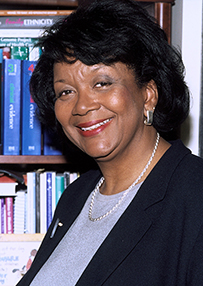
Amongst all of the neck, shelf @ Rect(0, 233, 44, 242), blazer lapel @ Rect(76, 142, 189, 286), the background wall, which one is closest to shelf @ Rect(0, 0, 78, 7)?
the background wall

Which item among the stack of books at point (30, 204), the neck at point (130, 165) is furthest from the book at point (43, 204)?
the neck at point (130, 165)

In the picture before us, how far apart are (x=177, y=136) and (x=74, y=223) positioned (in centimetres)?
55

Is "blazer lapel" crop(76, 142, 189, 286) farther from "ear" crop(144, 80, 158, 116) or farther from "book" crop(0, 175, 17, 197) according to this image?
"book" crop(0, 175, 17, 197)


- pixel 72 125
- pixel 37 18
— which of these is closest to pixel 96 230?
pixel 72 125

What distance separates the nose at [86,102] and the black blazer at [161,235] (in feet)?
0.84

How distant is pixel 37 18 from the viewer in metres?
1.33

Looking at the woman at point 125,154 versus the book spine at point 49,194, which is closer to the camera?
the woman at point 125,154

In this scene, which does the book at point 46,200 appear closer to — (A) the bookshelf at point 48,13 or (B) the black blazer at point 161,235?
(A) the bookshelf at point 48,13

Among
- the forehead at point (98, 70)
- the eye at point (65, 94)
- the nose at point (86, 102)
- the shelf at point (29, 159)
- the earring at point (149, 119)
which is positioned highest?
the forehead at point (98, 70)

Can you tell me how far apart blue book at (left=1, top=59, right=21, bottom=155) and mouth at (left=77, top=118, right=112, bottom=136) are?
0.39m

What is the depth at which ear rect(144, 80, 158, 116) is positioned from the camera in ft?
3.37

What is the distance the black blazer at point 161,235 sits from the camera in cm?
78

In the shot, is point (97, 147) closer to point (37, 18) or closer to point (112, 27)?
point (112, 27)

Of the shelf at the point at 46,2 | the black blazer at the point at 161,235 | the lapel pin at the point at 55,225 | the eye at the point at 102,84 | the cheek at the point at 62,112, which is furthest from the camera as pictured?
the shelf at the point at 46,2
